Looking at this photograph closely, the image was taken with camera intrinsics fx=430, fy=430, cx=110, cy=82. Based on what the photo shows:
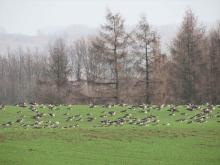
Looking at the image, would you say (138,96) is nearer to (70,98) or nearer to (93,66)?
(70,98)

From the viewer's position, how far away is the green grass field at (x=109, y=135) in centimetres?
1725

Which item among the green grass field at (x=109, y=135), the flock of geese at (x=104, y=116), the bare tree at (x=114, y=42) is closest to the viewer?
the green grass field at (x=109, y=135)

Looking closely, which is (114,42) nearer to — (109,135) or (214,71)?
(214,71)

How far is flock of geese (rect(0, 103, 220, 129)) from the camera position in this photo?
2539cm

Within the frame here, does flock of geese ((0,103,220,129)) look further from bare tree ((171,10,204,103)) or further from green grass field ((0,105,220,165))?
bare tree ((171,10,204,103))

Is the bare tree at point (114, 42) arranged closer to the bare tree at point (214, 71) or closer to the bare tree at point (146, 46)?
the bare tree at point (146, 46)

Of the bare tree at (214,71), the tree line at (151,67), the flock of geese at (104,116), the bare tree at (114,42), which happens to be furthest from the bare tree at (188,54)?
the flock of geese at (104,116)

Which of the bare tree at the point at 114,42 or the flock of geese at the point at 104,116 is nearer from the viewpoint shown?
the flock of geese at the point at 104,116

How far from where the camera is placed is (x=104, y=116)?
92.0 feet

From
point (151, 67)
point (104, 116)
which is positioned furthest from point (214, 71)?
point (104, 116)

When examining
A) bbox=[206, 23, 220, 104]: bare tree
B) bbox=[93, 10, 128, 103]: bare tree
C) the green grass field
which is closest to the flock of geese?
the green grass field

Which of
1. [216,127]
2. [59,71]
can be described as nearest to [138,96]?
[59,71]

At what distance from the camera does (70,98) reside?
48.5m

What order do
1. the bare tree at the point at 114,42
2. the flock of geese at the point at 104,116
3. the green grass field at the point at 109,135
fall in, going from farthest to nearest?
the bare tree at the point at 114,42, the flock of geese at the point at 104,116, the green grass field at the point at 109,135
